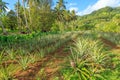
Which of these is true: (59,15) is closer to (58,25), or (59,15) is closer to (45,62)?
(58,25)

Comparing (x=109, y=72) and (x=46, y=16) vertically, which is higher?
(x=46, y=16)

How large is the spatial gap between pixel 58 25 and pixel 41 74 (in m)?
59.0

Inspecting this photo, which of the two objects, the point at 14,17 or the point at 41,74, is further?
the point at 14,17

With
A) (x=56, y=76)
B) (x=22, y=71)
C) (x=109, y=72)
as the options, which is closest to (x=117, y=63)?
(x=109, y=72)

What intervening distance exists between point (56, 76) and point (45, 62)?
5.96 feet

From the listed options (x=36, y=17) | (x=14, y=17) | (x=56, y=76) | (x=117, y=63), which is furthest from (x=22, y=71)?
(x=14, y=17)

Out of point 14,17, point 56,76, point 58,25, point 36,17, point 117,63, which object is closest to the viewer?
point 56,76

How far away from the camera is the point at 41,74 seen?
8.80 meters

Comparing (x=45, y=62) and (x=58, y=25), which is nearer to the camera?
(x=45, y=62)

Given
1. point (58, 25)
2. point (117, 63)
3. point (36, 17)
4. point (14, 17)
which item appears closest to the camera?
point (117, 63)

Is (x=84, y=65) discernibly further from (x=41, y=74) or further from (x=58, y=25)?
(x=58, y=25)

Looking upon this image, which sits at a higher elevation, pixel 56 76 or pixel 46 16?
pixel 46 16

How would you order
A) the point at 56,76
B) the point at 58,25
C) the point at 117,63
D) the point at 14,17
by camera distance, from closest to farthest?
the point at 56,76 → the point at 117,63 → the point at 14,17 → the point at 58,25

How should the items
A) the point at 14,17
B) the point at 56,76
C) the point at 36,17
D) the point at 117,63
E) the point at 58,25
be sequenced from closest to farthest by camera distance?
the point at 56,76
the point at 117,63
the point at 36,17
the point at 14,17
the point at 58,25
